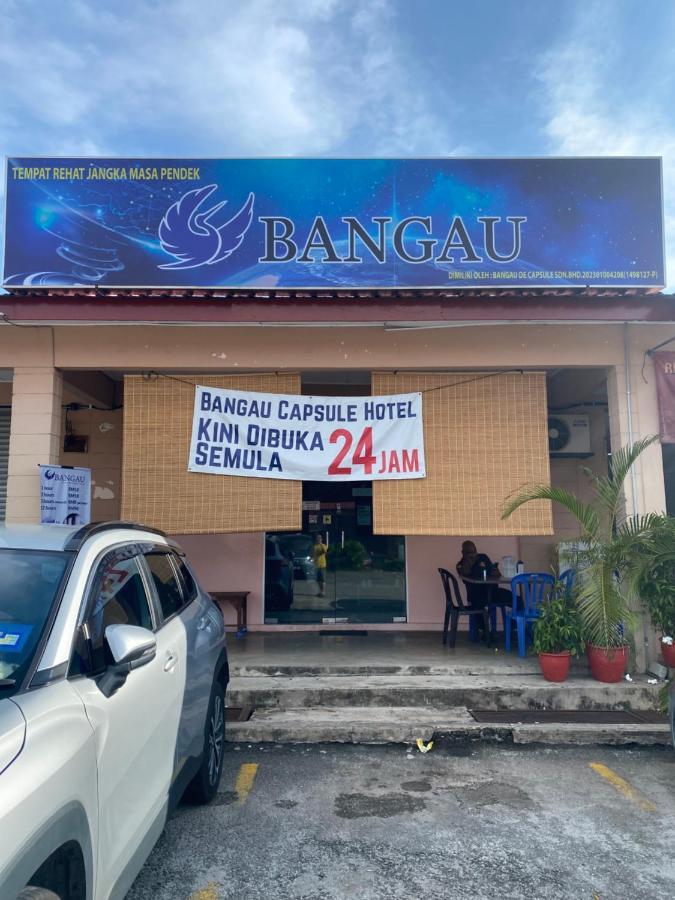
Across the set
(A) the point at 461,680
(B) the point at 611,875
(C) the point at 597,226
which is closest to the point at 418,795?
(B) the point at 611,875

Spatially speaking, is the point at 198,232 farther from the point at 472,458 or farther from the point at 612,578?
the point at 612,578

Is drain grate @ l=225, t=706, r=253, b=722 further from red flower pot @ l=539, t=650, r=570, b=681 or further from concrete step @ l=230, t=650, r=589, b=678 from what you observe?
red flower pot @ l=539, t=650, r=570, b=681

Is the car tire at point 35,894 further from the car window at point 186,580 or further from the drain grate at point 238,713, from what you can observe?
the drain grate at point 238,713

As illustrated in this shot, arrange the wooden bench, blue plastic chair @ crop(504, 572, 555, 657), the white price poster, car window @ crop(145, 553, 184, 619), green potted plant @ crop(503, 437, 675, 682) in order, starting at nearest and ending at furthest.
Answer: car window @ crop(145, 553, 184, 619) < green potted plant @ crop(503, 437, 675, 682) < the white price poster < blue plastic chair @ crop(504, 572, 555, 657) < the wooden bench

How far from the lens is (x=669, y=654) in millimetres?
6520

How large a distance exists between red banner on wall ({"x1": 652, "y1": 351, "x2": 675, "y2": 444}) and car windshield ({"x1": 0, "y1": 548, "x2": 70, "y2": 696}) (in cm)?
662

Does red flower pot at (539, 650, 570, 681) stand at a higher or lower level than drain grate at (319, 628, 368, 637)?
higher

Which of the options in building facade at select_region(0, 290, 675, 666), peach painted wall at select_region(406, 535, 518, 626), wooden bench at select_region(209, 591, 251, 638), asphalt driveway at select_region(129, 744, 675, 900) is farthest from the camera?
peach painted wall at select_region(406, 535, 518, 626)

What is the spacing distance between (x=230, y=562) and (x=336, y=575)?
1.59 metres

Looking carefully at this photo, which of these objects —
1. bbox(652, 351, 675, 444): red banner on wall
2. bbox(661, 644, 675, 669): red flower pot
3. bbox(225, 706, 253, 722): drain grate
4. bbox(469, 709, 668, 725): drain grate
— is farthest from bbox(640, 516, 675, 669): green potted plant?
bbox(225, 706, 253, 722): drain grate

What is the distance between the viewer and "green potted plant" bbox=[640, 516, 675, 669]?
6.30m

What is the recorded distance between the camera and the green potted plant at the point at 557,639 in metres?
6.48

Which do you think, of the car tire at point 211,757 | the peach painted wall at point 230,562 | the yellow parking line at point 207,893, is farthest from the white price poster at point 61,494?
the yellow parking line at point 207,893

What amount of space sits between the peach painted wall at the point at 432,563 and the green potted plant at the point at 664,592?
3.37 metres
